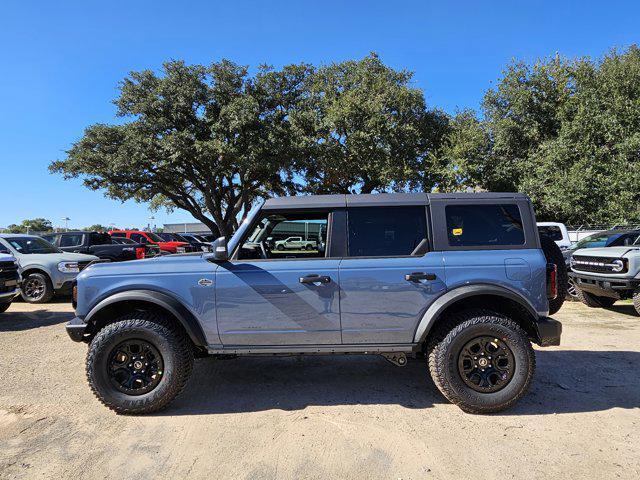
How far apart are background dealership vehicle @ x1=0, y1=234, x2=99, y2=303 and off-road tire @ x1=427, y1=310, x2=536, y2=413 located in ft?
28.1

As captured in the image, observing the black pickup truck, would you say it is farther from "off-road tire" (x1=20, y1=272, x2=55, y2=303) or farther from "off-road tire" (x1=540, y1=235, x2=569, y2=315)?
"off-road tire" (x1=540, y1=235, x2=569, y2=315)

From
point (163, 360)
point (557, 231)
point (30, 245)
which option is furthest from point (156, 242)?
point (163, 360)

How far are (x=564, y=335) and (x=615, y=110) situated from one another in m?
15.3

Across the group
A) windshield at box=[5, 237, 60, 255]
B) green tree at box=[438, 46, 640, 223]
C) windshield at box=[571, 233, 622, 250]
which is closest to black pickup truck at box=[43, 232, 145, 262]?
windshield at box=[5, 237, 60, 255]

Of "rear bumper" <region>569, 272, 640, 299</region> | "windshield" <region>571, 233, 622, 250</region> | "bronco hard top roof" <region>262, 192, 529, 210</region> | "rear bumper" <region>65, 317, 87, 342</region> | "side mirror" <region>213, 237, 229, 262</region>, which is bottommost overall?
"rear bumper" <region>569, 272, 640, 299</region>

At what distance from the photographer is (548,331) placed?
3650 millimetres

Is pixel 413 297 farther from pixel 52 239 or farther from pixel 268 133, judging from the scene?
pixel 268 133

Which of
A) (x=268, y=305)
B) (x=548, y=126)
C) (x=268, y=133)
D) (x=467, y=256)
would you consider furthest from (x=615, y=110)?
(x=268, y=305)

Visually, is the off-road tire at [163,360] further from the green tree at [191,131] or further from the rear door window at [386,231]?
the green tree at [191,131]

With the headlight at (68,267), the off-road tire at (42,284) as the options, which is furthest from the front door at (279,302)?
the off-road tire at (42,284)

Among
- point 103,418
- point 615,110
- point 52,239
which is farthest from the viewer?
point 615,110

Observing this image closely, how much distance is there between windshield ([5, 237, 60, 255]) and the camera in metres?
9.60

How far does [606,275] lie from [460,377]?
5939mm

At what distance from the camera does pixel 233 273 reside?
3.77 meters
